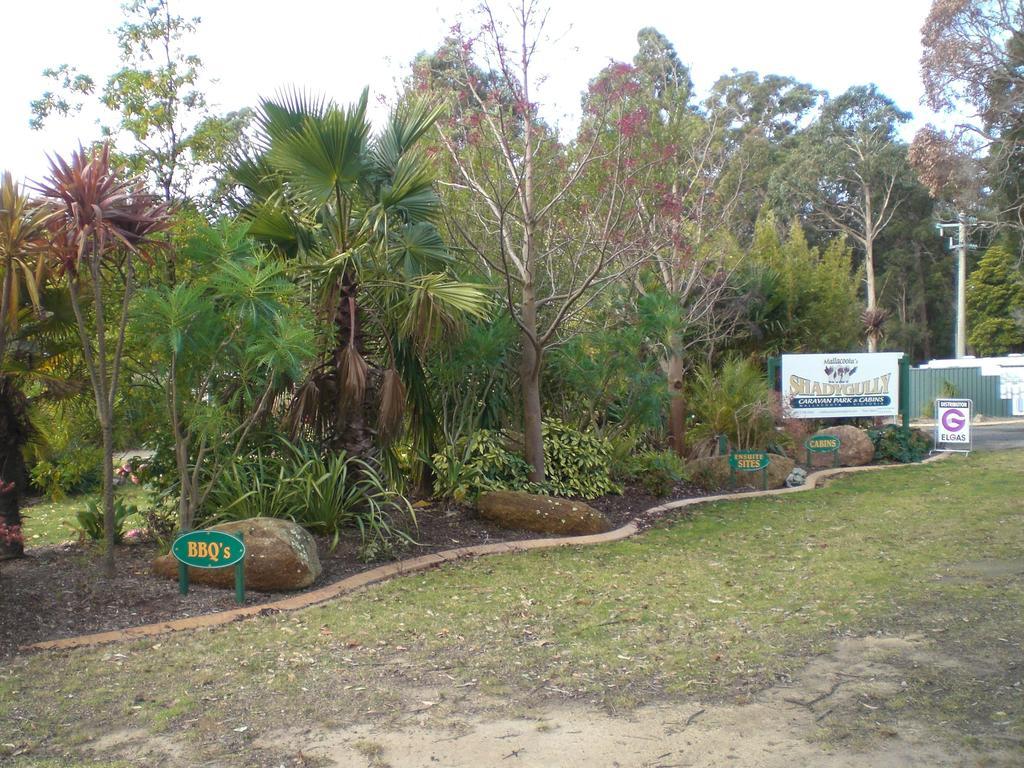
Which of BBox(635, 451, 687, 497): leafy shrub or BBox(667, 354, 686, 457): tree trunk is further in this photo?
BBox(667, 354, 686, 457): tree trunk

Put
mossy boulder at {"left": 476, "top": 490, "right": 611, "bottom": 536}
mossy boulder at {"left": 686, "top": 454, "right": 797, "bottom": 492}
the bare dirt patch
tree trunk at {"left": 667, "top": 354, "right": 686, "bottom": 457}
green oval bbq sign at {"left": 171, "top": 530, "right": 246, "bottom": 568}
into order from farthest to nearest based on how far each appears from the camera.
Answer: tree trunk at {"left": 667, "top": 354, "right": 686, "bottom": 457} < mossy boulder at {"left": 686, "top": 454, "right": 797, "bottom": 492} < mossy boulder at {"left": 476, "top": 490, "right": 611, "bottom": 536} < green oval bbq sign at {"left": 171, "top": 530, "right": 246, "bottom": 568} < the bare dirt patch

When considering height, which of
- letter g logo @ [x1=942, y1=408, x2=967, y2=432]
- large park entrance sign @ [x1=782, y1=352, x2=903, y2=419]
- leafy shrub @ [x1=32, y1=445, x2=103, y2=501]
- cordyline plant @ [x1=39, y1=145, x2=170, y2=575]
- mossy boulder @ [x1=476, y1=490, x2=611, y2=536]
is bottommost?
mossy boulder @ [x1=476, y1=490, x2=611, y2=536]

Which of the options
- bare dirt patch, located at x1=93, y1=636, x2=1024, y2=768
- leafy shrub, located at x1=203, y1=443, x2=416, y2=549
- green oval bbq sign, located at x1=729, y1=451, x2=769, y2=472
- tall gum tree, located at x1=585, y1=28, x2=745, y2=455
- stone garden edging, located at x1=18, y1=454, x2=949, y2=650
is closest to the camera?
bare dirt patch, located at x1=93, y1=636, x2=1024, y2=768

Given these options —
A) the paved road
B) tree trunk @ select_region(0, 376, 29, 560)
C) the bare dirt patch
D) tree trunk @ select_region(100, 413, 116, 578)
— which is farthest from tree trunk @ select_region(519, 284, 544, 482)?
the paved road

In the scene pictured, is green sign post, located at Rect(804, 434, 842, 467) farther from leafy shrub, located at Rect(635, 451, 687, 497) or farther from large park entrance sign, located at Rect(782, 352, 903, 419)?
leafy shrub, located at Rect(635, 451, 687, 497)

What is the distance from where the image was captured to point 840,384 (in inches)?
747

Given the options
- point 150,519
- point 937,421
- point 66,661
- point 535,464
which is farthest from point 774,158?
point 66,661

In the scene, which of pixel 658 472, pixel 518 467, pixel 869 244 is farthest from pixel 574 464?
pixel 869 244

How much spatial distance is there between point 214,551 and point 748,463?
9216mm

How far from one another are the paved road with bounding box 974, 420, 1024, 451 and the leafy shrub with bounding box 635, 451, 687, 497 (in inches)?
373

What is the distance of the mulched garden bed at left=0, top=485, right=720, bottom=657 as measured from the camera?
263 inches

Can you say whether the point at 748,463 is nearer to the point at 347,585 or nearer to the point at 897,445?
the point at 897,445

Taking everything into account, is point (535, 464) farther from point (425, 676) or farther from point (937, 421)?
point (937, 421)

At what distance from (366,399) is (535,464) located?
277 cm
